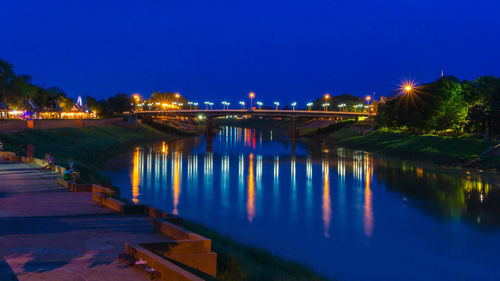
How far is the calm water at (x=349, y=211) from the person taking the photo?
19625mm

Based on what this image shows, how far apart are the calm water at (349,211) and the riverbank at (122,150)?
2463 mm

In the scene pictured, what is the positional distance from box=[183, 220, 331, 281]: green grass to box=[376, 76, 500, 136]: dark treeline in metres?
45.5

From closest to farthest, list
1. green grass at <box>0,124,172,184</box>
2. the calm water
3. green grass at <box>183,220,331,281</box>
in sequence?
green grass at <box>183,220,331,281</box> < the calm water < green grass at <box>0,124,172,184</box>

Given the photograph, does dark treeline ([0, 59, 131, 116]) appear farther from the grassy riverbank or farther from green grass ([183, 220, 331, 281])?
green grass ([183, 220, 331, 281])

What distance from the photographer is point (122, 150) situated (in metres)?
74.8

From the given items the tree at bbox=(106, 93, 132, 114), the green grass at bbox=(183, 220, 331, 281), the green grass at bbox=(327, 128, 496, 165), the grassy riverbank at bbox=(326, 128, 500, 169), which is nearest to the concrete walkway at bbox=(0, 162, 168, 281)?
the green grass at bbox=(183, 220, 331, 281)

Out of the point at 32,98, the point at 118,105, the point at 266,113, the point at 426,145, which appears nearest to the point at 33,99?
the point at 32,98

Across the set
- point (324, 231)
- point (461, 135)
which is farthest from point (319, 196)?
point (461, 135)

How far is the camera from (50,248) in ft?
39.7

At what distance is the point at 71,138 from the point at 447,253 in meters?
56.9

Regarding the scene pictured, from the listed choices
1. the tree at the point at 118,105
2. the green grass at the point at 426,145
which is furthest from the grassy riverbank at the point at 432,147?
the tree at the point at 118,105

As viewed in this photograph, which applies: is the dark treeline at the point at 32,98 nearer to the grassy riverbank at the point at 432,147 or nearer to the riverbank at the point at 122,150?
the riverbank at the point at 122,150

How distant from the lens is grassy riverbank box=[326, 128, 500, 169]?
53.0 meters

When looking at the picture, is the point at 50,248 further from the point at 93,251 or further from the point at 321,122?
the point at 321,122
